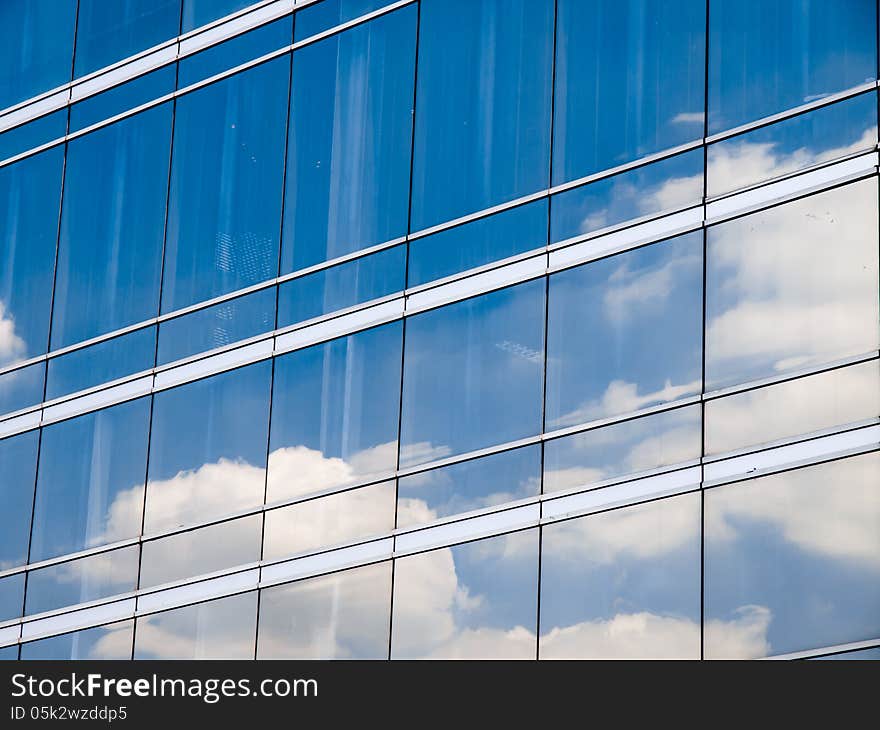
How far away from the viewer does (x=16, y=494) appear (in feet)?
92.4

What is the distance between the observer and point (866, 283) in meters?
21.0

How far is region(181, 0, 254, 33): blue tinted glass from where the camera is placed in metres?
28.4

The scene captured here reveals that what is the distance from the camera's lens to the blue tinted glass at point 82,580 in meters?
26.3

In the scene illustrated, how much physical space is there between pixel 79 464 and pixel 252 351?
3481 mm

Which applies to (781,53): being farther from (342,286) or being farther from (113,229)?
(113,229)

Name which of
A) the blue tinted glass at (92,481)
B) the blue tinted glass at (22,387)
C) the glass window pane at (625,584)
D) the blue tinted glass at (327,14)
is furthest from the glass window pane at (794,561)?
the blue tinted glass at (22,387)

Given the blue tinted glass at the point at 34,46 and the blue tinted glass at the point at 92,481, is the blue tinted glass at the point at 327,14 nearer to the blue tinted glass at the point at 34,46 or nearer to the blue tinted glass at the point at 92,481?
the blue tinted glass at the point at 34,46

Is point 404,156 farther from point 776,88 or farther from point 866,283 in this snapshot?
point 866,283

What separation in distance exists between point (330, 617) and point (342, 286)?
4609mm

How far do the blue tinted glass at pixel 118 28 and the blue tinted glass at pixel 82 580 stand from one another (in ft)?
27.0

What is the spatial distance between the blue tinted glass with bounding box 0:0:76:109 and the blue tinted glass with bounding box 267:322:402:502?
26.5 feet

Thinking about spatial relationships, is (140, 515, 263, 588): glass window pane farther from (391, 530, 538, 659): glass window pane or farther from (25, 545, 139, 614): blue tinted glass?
(391, 530, 538, 659): glass window pane

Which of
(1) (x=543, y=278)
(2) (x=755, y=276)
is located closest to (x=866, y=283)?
(2) (x=755, y=276)

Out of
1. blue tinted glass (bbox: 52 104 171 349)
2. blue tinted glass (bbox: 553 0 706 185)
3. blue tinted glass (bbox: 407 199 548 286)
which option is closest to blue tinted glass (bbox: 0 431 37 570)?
blue tinted glass (bbox: 52 104 171 349)
